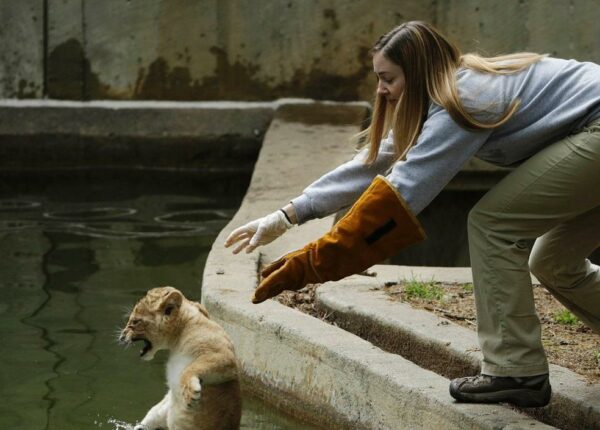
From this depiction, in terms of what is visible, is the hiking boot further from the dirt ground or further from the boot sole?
the dirt ground

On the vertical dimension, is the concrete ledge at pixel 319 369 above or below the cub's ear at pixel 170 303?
below

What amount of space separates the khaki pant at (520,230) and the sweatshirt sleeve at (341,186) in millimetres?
465

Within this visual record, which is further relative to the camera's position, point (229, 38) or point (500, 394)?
point (229, 38)

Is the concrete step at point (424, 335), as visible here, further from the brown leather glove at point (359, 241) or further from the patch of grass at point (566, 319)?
the brown leather glove at point (359, 241)

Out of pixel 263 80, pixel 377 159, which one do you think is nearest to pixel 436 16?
pixel 263 80

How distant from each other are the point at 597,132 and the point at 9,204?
700 cm

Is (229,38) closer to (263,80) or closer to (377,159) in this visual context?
(263,80)

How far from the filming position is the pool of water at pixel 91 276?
5926 millimetres

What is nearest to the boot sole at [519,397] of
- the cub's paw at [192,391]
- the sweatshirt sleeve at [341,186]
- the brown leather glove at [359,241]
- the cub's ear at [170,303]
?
the brown leather glove at [359,241]

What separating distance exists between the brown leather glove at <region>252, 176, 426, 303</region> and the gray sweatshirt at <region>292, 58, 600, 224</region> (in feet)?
0.19

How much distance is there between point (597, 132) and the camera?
14.6 ft

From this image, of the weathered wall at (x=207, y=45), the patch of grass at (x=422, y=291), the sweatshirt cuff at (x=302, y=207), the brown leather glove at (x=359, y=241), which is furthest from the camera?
the weathered wall at (x=207, y=45)

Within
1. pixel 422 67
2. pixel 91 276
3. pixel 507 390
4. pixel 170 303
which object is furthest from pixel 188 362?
pixel 91 276

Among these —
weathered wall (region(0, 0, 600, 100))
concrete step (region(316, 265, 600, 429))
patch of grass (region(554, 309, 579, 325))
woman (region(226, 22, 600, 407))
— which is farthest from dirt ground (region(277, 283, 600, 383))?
weathered wall (region(0, 0, 600, 100))
